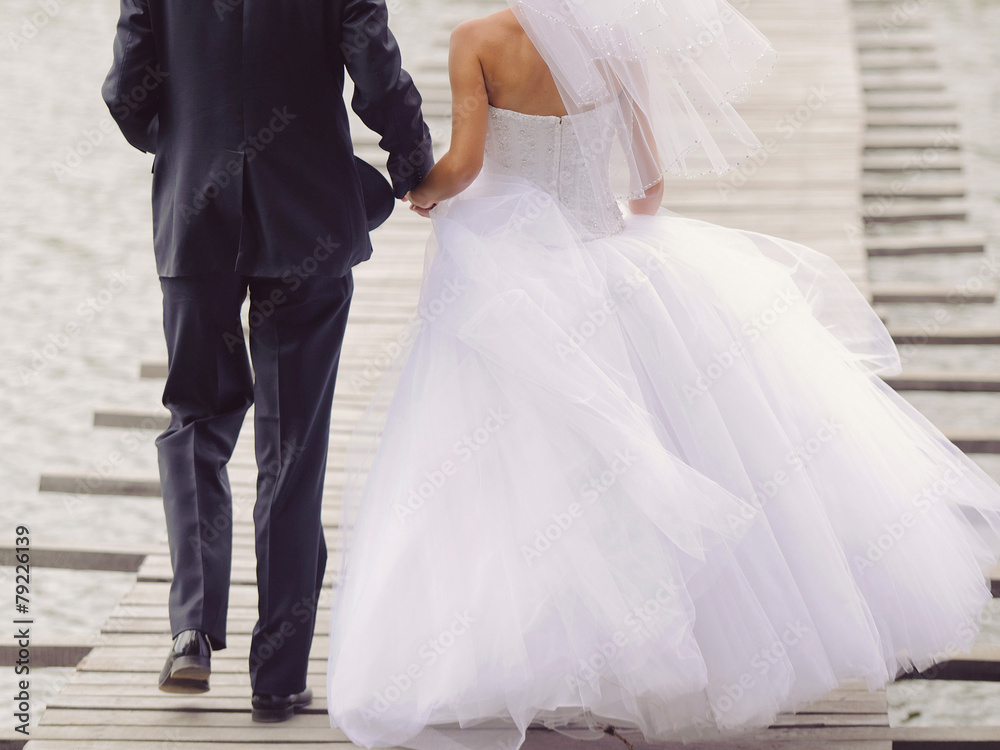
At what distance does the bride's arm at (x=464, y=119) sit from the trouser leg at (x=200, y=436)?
17.2 inches

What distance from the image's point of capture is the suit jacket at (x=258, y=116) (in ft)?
6.18

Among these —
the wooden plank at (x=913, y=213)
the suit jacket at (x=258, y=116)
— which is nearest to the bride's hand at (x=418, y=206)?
the suit jacket at (x=258, y=116)

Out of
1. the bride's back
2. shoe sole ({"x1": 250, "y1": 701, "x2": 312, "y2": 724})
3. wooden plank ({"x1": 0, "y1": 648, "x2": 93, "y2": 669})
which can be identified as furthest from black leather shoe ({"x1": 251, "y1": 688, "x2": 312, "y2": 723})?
the bride's back

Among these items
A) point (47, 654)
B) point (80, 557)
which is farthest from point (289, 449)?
point (80, 557)

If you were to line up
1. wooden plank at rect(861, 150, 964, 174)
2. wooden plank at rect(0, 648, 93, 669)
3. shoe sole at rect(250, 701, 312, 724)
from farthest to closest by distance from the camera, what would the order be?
wooden plank at rect(861, 150, 964, 174)
wooden plank at rect(0, 648, 93, 669)
shoe sole at rect(250, 701, 312, 724)

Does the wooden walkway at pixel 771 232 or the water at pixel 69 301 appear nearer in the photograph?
the wooden walkway at pixel 771 232

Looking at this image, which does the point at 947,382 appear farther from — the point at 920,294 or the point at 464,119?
the point at 464,119

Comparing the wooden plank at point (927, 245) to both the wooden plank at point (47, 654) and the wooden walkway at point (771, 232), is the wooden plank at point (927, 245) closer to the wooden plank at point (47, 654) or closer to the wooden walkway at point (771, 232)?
the wooden walkway at point (771, 232)

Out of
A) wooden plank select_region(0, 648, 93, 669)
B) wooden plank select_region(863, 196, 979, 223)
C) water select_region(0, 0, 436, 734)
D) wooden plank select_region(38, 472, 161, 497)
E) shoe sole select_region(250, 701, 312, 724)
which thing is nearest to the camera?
shoe sole select_region(250, 701, 312, 724)


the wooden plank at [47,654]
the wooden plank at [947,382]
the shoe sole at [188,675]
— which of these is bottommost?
the wooden plank at [47,654]

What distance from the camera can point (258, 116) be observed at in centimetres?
190

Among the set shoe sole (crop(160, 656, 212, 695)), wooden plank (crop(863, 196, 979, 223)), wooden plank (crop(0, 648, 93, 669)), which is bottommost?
wooden plank (crop(0, 648, 93, 669))

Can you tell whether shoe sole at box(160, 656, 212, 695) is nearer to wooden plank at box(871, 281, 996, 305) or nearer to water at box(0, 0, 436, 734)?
water at box(0, 0, 436, 734)

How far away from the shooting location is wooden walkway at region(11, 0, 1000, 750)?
205 centimetres
